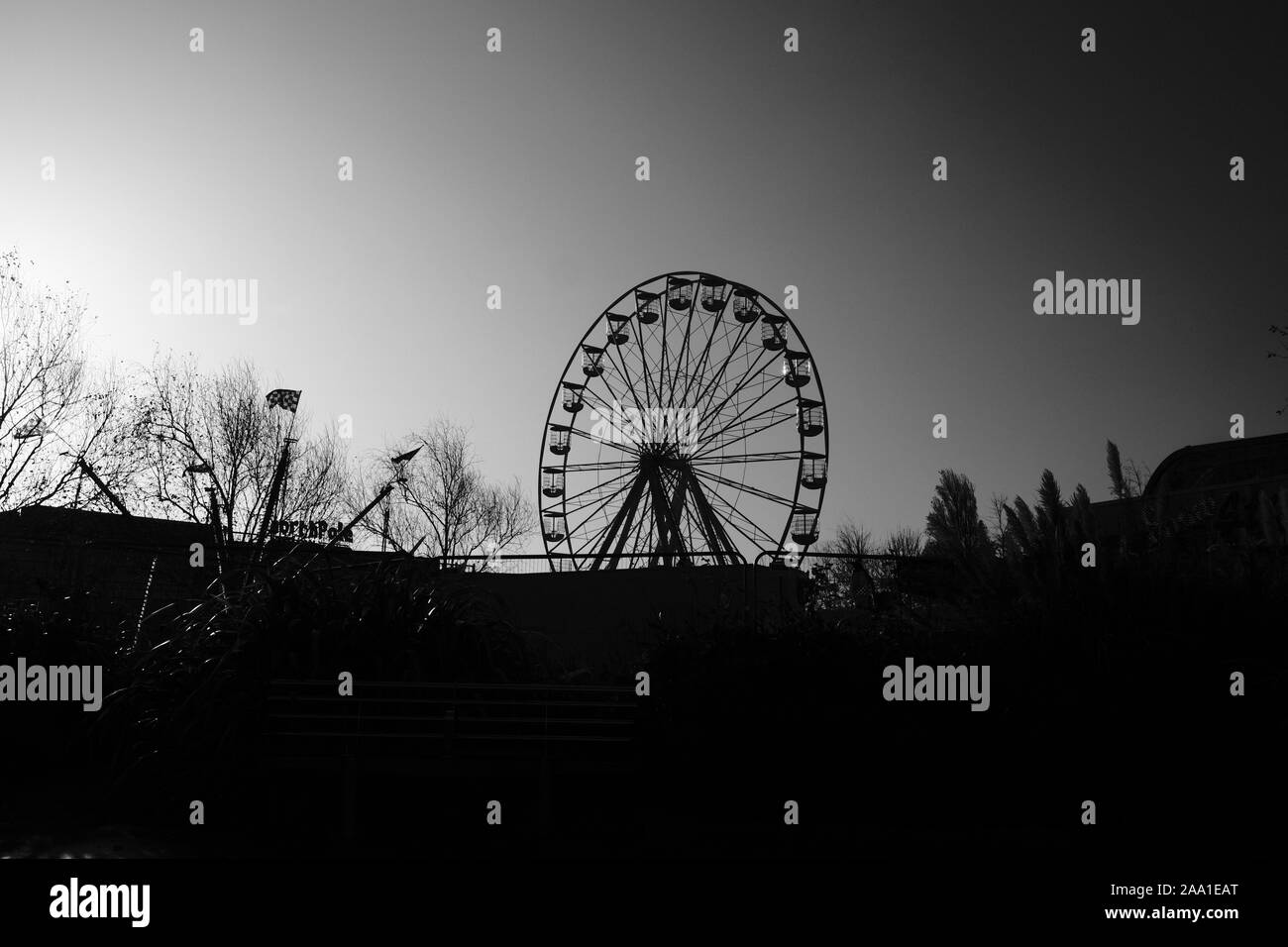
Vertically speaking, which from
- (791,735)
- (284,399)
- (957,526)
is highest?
(284,399)

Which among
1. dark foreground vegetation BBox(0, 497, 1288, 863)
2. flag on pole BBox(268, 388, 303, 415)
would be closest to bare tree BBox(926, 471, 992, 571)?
dark foreground vegetation BBox(0, 497, 1288, 863)

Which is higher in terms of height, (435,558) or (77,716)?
(435,558)

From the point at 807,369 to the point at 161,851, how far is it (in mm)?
20348

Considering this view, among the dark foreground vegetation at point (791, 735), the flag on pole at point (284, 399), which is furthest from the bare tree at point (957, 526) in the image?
the flag on pole at point (284, 399)

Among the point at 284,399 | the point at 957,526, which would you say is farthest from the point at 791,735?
the point at 284,399

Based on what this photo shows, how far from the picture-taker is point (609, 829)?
640 cm

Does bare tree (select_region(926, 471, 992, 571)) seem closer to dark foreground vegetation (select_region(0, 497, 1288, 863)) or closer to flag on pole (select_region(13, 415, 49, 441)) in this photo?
dark foreground vegetation (select_region(0, 497, 1288, 863))

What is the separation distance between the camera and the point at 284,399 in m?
33.0

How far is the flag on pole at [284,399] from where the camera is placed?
33.0 m

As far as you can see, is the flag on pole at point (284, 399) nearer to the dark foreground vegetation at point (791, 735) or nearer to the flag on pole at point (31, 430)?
the flag on pole at point (31, 430)

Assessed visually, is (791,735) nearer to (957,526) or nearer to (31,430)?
(957,526)

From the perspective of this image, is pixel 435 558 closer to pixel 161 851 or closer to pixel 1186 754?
pixel 161 851

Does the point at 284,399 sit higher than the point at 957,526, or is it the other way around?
the point at 284,399
